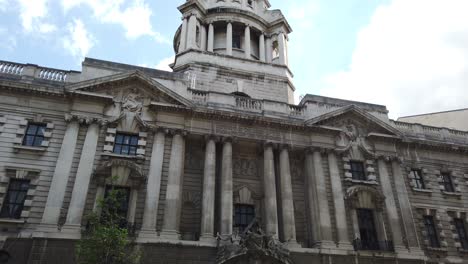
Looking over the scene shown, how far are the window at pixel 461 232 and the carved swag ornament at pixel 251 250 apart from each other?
12901 millimetres

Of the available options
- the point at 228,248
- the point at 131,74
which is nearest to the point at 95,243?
the point at 228,248

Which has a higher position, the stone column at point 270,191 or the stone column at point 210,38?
the stone column at point 210,38

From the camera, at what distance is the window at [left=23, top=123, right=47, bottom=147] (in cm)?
1981

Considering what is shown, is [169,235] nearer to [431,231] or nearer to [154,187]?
[154,187]

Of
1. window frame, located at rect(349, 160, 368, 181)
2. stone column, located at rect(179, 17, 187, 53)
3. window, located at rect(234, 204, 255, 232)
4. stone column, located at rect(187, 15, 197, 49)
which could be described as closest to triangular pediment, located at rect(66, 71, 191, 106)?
window, located at rect(234, 204, 255, 232)

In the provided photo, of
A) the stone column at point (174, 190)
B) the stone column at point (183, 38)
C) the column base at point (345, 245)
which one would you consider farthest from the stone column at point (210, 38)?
the column base at point (345, 245)

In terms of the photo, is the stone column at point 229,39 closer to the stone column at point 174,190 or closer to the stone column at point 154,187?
the stone column at point 174,190

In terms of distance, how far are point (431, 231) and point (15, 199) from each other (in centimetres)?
2452

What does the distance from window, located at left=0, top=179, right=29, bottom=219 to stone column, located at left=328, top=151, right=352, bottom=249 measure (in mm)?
16969

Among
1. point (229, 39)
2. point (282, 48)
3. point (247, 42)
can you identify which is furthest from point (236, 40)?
point (282, 48)

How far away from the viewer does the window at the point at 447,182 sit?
2565cm

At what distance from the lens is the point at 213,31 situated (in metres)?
34.5

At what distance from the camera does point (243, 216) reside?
2153cm

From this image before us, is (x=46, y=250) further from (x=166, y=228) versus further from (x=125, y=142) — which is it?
(x=125, y=142)
